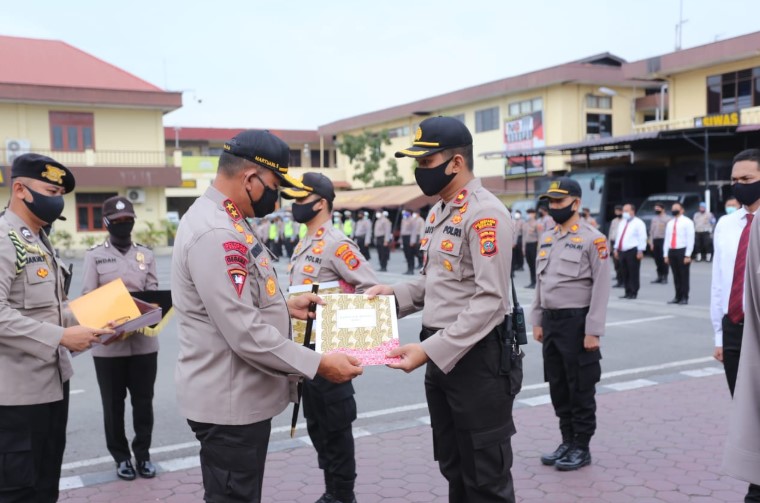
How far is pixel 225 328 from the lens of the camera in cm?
275

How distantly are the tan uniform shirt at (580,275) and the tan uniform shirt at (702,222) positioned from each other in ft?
55.1

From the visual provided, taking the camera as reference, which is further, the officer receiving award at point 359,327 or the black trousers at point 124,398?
the black trousers at point 124,398

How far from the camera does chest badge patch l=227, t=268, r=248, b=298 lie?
2.76 metres

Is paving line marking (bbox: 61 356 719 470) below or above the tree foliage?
below

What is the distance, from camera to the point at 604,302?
15.8 ft

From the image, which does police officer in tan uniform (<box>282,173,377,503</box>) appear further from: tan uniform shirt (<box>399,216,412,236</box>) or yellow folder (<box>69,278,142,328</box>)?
tan uniform shirt (<box>399,216,412,236</box>)

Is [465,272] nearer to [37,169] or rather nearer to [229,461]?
[229,461]

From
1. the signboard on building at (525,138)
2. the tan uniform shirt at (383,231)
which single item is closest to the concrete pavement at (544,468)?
the tan uniform shirt at (383,231)

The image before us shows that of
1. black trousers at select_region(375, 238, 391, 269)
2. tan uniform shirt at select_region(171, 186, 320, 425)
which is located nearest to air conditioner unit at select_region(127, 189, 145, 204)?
black trousers at select_region(375, 238, 391, 269)

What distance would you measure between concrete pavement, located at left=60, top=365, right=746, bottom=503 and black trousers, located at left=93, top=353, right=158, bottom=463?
0.73 feet

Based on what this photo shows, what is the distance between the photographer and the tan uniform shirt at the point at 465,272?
10.4ft

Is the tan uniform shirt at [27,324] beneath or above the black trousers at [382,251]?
above

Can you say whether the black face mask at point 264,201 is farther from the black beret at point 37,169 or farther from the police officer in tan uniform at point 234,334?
the black beret at point 37,169

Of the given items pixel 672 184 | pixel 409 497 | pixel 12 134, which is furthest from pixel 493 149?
pixel 409 497
